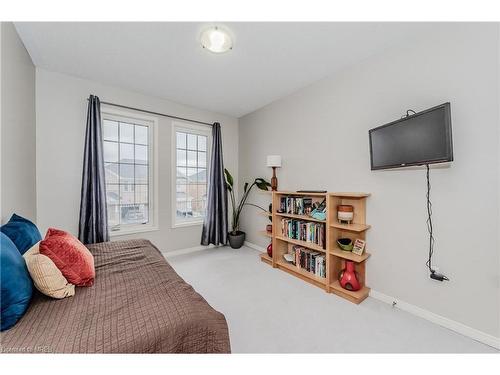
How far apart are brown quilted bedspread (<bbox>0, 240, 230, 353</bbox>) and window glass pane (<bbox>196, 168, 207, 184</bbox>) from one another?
237 centimetres

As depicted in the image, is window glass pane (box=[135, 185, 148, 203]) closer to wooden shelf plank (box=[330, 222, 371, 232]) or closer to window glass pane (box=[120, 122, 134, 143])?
window glass pane (box=[120, 122, 134, 143])

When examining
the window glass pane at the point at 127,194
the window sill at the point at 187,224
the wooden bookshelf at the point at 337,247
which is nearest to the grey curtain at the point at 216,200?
the window sill at the point at 187,224

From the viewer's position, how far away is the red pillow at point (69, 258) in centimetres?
121

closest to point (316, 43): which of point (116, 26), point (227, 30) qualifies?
point (227, 30)

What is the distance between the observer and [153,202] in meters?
3.10

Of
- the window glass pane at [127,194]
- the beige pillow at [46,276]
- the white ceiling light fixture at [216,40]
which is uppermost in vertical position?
the white ceiling light fixture at [216,40]

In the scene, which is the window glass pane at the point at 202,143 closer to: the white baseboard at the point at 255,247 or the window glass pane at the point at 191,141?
the window glass pane at the point at 191,141

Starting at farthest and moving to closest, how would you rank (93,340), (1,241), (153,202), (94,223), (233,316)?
(153,202)
(94,223)
(233,316)
(1,241)
(93,340)

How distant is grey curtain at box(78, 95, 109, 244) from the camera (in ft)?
8.04

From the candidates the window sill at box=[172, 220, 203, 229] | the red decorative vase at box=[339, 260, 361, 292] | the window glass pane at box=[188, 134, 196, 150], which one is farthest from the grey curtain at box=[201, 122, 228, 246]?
the red decorative vase at box=[339, 260, 361, 292]

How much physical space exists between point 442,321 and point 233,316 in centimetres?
170

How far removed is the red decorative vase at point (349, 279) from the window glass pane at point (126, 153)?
3085mm
